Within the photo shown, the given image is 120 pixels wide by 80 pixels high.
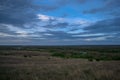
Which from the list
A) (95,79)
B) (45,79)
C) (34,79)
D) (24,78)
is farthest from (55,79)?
(95,79)

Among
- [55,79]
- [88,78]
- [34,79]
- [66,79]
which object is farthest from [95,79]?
[34,79]

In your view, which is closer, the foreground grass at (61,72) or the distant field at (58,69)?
the foreground grass at (61,72)

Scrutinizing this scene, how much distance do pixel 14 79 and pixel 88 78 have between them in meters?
5.87

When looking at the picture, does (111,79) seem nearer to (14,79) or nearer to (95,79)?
(95,79)

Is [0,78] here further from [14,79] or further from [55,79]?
[55,79]

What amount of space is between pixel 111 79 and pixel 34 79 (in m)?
6.03

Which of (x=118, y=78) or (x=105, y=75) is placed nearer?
(x=118, y=78)

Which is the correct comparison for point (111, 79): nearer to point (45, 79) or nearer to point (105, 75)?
point (105, 75)

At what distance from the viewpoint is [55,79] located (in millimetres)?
11367

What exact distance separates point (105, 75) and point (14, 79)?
24.9 ft

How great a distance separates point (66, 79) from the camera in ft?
36.9

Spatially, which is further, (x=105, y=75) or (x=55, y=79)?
(x=105, y=75)

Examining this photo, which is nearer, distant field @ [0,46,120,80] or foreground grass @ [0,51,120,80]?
foreground grass @ [0,51,120,80]

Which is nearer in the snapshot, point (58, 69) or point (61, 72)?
point (61, 72)
